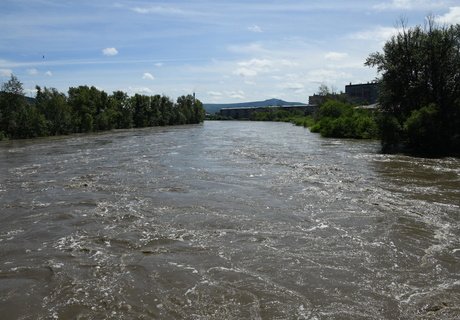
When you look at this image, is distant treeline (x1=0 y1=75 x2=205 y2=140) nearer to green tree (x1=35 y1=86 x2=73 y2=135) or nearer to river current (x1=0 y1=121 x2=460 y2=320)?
green tree (x1=35 y1=86 x2=73 y2=135)

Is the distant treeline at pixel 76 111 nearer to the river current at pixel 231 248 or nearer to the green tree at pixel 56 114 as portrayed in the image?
the green tree at pixel 56 114

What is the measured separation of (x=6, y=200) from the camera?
1565 cm

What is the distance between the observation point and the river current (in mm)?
7219

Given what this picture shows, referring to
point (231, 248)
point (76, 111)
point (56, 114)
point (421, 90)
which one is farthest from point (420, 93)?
point (76, 111)

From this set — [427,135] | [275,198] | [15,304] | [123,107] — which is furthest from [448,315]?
[123,107]

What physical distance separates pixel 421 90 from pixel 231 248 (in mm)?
31175

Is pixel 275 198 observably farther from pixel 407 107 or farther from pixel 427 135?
pixel 407 107

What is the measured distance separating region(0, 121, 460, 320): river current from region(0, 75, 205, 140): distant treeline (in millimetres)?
45802

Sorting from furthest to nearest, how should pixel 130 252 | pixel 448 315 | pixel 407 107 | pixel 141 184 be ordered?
pixel 407 107
pixel 141 184
pixel 130 252
pixel 448 315

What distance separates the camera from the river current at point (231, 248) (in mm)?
7219

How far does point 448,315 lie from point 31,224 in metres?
10.9

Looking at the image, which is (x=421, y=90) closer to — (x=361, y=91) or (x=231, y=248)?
(x=231, y=248)

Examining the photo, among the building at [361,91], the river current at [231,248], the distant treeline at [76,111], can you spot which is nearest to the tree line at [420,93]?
the river current at [231,248]

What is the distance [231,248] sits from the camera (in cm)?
1004
